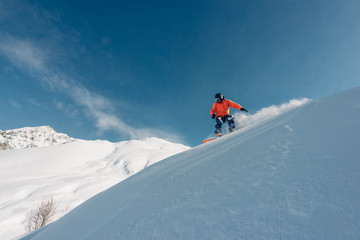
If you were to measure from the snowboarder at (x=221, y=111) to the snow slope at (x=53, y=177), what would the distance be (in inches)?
522

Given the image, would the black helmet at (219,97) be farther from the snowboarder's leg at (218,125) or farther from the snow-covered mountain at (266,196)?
the snow-covered mountain at (266,196)

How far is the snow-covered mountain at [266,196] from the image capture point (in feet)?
3.05

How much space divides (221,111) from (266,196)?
5.74 metres

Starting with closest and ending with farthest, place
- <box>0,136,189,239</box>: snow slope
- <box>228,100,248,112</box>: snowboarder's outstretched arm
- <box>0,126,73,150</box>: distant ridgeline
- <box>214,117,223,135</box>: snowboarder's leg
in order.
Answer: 1. <box>228,100,248,112</box>: snowboarder's outstretched arm
2. <box>214,117,223,135</box>: snowboarder's leg
3. <box>0,136,189,239</box>: snow slope
4. <box>0,126,73,150</box>: distant ridgeline

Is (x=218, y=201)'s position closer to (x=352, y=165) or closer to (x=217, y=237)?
(x=217, y=237)

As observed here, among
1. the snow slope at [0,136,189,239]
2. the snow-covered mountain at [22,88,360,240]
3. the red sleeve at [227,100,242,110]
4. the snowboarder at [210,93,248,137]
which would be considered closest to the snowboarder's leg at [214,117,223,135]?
the snowboarder at [210,93,248,137]

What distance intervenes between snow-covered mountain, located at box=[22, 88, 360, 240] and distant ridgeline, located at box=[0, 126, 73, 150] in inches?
7683

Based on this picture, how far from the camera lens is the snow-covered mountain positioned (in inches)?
36.5

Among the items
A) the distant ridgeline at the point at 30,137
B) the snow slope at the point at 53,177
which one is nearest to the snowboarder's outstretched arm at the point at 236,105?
the snow slope at the point at 53,177

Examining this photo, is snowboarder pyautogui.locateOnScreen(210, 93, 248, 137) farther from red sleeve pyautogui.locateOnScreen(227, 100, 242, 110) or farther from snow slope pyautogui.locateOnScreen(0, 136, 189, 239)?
snow slope pyautogui.locateOnScreen(0, 136, 189, 239)

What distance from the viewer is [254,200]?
120 cm

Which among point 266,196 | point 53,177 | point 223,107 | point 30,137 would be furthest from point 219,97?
point 30,137

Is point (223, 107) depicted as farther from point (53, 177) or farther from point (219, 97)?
point (53, 177)

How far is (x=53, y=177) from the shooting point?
18172 millimetres
